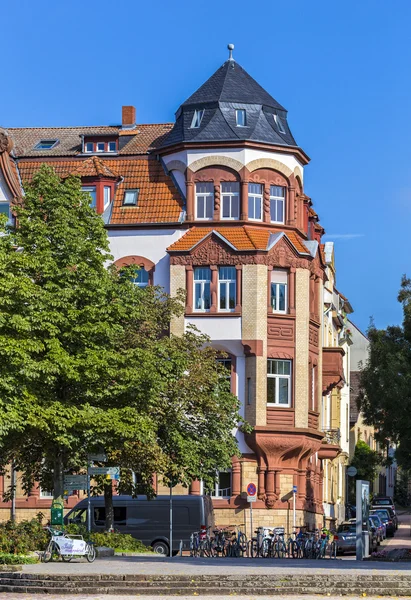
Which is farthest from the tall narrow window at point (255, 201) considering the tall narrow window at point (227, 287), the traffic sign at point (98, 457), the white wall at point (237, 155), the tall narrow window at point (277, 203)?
the traffic sign at point (98, 457)

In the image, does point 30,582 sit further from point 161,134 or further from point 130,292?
point 161,134

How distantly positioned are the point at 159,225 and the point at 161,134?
24.7ft

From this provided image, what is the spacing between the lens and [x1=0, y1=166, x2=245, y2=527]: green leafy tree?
42.2 metres

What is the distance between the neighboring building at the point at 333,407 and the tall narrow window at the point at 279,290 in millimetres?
6886

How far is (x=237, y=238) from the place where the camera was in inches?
2314

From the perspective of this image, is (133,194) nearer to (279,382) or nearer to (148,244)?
(148,244)

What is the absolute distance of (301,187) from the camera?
62.3 m

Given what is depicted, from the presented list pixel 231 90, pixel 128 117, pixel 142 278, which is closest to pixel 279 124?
pixel 231 90

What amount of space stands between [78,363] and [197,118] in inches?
834

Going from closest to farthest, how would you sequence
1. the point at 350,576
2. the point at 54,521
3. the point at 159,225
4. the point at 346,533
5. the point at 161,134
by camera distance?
the point at 350,576
the point at 54,521
the point at 346,533
the point at 159,225
the point at 161,134

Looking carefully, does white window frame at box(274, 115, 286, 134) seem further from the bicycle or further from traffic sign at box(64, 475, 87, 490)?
the bicycle

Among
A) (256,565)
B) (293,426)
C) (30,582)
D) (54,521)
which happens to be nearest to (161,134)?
(293,426)

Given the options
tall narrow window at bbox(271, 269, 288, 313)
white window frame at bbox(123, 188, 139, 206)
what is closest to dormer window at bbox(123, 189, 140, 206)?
white window frame at bbox(123, 188, 139, 206)

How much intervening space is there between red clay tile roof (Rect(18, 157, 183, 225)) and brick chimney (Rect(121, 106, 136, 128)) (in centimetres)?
537
